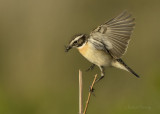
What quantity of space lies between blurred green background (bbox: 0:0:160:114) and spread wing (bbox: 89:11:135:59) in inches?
41.6

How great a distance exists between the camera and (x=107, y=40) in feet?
20.8

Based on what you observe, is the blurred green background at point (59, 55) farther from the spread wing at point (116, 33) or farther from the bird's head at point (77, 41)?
the bird's head at point (77, 41)

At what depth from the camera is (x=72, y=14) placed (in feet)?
30.0

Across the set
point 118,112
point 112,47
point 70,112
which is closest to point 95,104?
point 70,112

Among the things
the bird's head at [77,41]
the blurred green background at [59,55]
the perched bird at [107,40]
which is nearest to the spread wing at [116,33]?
the perched bird at [107,40]

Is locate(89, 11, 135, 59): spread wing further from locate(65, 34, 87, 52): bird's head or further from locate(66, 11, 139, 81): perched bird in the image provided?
locate(65, 34, 87, 52): bird's head

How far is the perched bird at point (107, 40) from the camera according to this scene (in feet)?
20.4

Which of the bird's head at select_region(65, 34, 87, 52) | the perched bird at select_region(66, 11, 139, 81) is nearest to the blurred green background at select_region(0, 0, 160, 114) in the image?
the perched bird at select_region(66, 11, 139, 81)

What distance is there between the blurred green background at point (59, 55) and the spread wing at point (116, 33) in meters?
1.06

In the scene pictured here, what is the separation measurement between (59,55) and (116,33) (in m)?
2.75

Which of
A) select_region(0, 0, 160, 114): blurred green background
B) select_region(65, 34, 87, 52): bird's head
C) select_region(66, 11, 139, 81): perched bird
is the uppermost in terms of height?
select_region(65, 34, 87, 52): bird's head

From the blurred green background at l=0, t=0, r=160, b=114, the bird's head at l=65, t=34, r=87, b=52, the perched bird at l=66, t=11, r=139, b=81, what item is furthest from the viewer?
the blurred green background at l=0, t=0, r=160, b=114

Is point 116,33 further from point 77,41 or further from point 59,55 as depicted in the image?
point 59,55

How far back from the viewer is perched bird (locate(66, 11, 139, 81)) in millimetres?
6225
